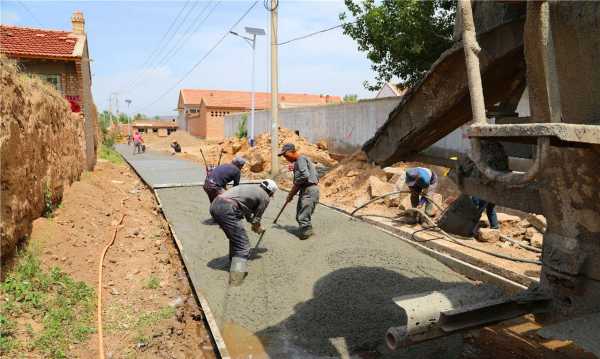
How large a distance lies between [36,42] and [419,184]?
1499 cm

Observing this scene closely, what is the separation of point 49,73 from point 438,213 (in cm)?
1439

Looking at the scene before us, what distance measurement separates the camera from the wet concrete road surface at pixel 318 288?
382 centimetres

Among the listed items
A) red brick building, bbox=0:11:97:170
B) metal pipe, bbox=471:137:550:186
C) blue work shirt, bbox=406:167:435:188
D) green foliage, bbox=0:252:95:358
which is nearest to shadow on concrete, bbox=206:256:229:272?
green foliage, bbox=0:252:95:358

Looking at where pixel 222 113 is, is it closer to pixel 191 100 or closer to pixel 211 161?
pixel 191 100

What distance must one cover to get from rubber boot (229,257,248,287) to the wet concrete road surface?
3.1 inches

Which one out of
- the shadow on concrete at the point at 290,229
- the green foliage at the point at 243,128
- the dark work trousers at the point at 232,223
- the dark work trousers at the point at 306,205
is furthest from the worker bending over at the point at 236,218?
the green foliage at the point at 243,128

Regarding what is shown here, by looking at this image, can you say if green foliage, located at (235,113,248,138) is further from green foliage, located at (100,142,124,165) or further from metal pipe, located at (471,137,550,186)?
metal pipe, located at (471,137,550,186)

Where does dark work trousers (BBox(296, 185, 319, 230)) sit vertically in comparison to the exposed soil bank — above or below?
above

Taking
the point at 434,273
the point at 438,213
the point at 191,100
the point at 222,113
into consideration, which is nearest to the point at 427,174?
the point at 438,213

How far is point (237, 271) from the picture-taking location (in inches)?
199

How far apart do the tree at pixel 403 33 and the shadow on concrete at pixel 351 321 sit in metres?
5.95

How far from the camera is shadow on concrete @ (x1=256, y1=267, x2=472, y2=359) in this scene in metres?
3.70

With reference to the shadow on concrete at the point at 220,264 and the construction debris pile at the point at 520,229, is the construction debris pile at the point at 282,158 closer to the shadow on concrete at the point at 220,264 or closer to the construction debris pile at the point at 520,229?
the construction debris pile at the point at 520,229

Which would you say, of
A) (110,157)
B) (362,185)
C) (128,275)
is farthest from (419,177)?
(110,157)
